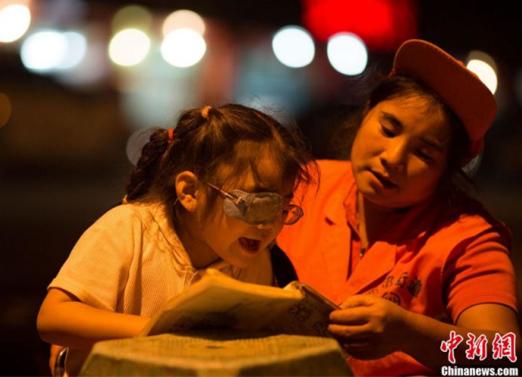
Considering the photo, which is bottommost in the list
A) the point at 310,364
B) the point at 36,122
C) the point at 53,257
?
the point at 53,257

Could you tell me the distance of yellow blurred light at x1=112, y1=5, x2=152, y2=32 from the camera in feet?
13.5

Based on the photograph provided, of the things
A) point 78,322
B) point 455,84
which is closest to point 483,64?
point 455,84

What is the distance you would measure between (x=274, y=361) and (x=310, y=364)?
0.06m

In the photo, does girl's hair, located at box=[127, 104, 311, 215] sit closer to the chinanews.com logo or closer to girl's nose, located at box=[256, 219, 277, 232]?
girl's nose, located at box=[256, 219, 277, 232]

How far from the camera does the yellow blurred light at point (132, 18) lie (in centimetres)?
411

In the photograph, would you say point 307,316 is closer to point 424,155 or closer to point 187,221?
point 187,221

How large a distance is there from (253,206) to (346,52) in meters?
2.43

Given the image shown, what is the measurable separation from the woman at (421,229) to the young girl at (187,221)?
285 millimetres

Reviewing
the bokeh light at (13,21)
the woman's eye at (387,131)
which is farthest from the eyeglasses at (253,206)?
the bokeh light at (13,21)

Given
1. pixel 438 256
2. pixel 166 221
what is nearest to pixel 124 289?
pixel 166 221

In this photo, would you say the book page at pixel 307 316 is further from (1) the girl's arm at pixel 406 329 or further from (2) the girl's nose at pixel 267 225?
(2) the girl's nose at pixel 267 225

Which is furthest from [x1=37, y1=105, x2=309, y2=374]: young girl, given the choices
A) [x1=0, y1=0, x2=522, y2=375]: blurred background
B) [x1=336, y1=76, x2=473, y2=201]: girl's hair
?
[x1=0, y1=0, x2=522, y2=375]: blurred background

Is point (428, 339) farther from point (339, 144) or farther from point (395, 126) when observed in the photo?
point (339, 144)

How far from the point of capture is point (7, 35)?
3816mm
